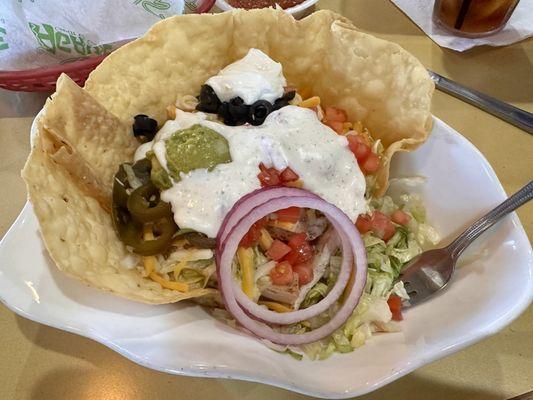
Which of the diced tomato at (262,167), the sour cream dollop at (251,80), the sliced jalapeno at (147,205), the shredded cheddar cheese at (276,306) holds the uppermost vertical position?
the sour cream dollop at (251,80)

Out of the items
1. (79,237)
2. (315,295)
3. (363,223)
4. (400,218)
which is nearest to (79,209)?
A: (79,237)

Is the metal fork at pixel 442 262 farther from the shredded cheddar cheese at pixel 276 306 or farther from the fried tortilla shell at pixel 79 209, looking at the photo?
the fried tortilla shell at pixel 79 209

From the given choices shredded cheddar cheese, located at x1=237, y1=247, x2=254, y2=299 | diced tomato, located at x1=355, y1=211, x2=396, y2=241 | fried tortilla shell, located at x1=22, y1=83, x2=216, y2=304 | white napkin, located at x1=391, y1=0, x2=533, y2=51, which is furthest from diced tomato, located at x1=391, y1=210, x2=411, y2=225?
white napkin, located at x1=391, y1=0, x2=533, y2=51

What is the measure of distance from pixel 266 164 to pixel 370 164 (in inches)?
12.4

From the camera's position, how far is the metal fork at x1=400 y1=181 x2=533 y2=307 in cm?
128

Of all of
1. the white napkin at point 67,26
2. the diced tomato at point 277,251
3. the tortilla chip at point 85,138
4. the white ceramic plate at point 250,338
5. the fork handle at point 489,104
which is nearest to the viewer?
the white ceramic plate at point 250,338

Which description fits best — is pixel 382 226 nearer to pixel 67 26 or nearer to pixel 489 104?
pixel 489 104

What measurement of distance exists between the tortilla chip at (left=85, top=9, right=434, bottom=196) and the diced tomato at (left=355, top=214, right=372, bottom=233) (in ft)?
0.43

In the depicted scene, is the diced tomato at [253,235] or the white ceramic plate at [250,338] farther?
the diced tomato at [253,235]

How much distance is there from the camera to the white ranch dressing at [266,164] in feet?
4.26

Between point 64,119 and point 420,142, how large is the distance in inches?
36.7

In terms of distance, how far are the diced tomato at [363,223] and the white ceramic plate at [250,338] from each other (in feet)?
0.81

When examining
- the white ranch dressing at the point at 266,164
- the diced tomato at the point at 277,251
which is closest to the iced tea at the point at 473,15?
the white ranch dressing at the point at 266,164

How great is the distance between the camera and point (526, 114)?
1964mm
